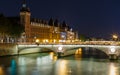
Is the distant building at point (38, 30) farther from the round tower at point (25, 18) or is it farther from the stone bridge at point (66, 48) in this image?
the stone bridge at point (66, 48)

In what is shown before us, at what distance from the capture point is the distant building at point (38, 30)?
363ft

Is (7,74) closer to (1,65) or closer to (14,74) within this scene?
(14,74)

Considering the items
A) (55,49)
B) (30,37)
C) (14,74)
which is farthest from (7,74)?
(30,37)

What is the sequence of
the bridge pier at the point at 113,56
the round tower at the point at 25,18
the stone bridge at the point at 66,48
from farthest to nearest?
the round tower at the point at 25,18, the stone bridge at the point at 66,48, the bridge pier at the point at 113,56

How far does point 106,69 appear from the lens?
5016cm

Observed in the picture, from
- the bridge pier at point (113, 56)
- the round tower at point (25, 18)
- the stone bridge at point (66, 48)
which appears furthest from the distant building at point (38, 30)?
the bridge pier at point (113, 56)

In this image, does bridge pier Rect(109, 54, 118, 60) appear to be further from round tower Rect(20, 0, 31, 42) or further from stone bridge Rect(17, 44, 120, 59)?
round tower Rect(20, 0, 31, 42)

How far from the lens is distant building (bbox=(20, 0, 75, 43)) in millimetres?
110625

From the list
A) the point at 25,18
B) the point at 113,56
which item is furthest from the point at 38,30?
the point at 113,56

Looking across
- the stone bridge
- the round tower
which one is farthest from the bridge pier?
the round tower

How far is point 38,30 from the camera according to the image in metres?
124

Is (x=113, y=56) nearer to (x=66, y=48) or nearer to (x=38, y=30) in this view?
(x=66, y=48)

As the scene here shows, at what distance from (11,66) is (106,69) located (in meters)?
14.1

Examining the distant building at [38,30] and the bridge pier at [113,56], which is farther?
the distant building at [38,30]
